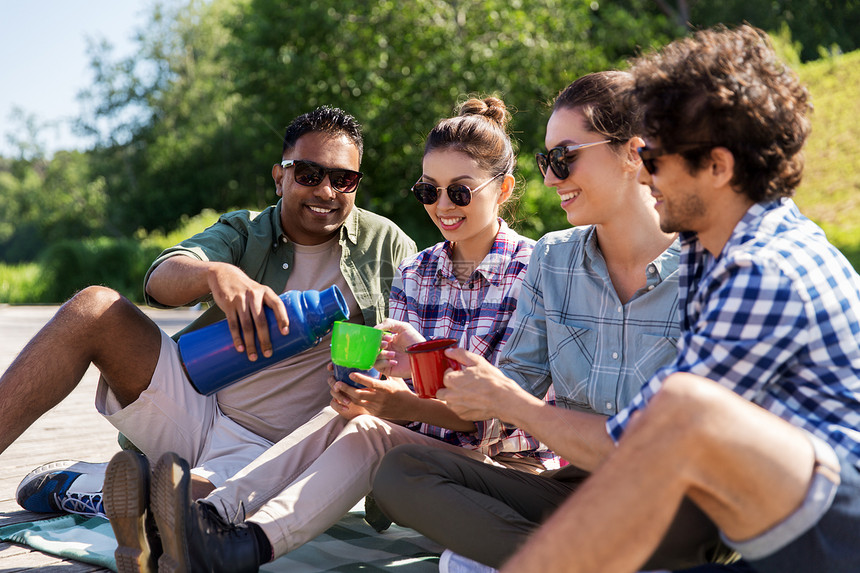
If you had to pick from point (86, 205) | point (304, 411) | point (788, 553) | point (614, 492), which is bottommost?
point (86, 205)

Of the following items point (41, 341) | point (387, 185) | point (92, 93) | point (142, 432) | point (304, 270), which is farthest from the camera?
point (92, 93)

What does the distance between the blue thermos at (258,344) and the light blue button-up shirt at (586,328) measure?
601mm

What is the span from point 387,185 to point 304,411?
12532 millimetres

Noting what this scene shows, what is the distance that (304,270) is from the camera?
3.44m

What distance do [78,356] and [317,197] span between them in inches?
45.6

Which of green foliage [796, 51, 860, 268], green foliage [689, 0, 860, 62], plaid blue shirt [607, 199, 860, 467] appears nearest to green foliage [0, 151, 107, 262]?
green foliage [689, 0, 860, 62]

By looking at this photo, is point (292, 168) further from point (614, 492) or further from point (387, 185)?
point (387, 185)

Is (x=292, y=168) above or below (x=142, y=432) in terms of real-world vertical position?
above

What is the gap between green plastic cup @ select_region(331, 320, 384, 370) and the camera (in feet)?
7.88

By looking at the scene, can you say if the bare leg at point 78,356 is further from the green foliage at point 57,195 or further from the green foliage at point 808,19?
the green foliage at point 57,195

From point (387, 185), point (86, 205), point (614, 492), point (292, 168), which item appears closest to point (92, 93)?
point (86, 205)

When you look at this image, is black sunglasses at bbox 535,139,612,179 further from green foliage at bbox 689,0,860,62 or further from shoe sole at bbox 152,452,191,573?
green foliage at bbox 689,0,860,62

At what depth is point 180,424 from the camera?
3.04 meters

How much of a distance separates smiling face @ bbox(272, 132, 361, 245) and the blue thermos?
0.77 m
